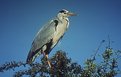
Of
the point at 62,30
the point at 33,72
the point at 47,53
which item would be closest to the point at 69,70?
the point at 33,72

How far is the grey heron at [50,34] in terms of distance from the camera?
818cm

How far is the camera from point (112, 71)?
5121 mm

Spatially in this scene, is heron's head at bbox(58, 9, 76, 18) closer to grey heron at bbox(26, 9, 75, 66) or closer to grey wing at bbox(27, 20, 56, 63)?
grey heron at bbox(26, 9, 75, 66)

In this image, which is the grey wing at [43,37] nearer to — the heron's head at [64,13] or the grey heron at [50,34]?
the grey heron at [50,34]

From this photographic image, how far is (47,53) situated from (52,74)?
9.10 ft

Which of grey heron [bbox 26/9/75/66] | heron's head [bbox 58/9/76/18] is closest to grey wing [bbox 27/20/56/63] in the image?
grey heron [bbox 26/9/75/66]

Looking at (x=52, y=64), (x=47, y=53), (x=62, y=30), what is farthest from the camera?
(x=62, y=30)

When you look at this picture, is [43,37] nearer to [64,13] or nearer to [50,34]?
[50,34]

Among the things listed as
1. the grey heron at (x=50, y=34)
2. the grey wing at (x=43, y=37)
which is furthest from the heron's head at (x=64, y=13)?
the grey wing at (x=43, y=37)

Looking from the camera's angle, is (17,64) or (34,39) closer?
(17,64)

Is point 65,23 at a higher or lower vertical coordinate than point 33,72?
higher

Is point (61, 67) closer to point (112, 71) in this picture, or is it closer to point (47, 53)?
point (112, 71)

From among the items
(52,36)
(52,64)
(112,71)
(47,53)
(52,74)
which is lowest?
(112,71)

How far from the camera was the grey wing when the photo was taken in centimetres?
808
